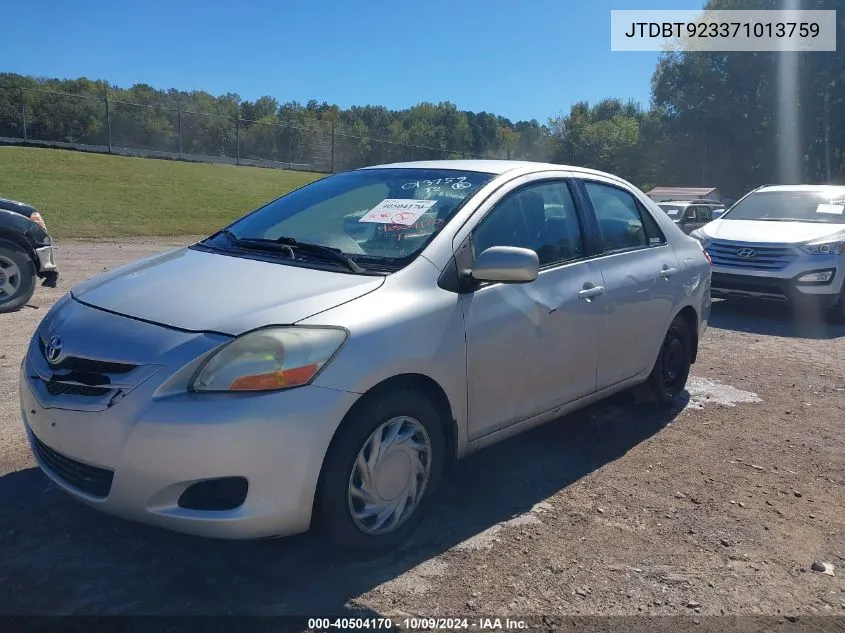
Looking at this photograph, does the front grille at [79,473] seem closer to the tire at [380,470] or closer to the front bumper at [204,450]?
the front bumper at [204,450]

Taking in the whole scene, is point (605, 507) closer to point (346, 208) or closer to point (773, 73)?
point (346, 208)

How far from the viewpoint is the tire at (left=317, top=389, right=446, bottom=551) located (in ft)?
9.29

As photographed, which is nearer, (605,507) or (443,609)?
(443,609)

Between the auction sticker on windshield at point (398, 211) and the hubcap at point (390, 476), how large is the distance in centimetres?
109

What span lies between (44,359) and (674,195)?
22.5m

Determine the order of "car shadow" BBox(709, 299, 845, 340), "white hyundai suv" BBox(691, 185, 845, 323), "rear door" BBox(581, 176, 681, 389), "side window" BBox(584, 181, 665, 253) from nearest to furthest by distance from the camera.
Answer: "rear door" BBox(581, 176, 681, 389), "side window" BBox(584, 181, 665, 253), "car shadow" BBox(709, 299, 845, 340), "white hyundai suv" BBox(691, 185, 845, 323)

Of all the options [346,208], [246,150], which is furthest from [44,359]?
[246,150]

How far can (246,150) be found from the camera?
3728cm

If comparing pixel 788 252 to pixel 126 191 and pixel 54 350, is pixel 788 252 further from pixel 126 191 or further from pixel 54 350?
pixel 126 191

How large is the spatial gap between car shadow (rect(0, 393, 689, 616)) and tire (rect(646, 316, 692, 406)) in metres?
1.46

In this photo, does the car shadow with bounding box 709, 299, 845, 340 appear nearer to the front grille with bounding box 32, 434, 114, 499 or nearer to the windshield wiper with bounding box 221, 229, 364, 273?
the windshield wiper with bounding box 221, 229, 364, 273

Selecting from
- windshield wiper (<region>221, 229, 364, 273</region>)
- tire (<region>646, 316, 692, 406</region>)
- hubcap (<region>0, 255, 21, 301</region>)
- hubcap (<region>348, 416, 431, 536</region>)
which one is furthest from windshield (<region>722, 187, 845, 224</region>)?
hubcap (<region>0, 255, 21, 301</region>)

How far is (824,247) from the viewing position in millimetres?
8719

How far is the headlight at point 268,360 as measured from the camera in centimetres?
269
